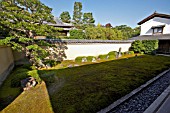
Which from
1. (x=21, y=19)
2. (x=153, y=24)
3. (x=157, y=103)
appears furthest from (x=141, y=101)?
(x=153, y=24)

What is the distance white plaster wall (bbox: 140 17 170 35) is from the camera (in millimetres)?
17906

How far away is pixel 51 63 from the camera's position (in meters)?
10.1

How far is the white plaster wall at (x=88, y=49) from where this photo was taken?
13055mm

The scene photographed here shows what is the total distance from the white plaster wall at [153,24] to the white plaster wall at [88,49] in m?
7.47

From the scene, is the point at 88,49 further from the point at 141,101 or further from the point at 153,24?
the point at 153,24

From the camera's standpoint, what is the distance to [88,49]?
1416cm

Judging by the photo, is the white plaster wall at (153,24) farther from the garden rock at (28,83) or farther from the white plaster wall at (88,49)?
the garden rock at (28,83)

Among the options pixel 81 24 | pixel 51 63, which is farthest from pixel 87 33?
pixel 81 24

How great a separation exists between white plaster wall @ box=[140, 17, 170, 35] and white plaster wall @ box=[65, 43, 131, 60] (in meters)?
7.47

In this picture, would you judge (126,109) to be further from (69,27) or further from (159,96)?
(69,27)

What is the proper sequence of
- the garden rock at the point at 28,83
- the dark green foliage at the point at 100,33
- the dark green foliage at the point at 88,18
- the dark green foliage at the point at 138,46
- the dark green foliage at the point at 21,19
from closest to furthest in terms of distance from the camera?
the garden rock at the point at 28,83
the dark green foliage at the point at 21,19
the dark green foliage at the point at 138,46
the dark green foliage at the point at 100,33
the dark green foliage at the point at 88,18

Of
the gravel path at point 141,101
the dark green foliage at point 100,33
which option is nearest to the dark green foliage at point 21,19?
the gravel path at point 141,101

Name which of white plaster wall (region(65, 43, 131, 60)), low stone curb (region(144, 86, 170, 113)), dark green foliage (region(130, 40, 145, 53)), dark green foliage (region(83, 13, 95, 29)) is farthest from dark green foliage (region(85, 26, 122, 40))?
dark green foliage (region(83, 13, 95, 29))

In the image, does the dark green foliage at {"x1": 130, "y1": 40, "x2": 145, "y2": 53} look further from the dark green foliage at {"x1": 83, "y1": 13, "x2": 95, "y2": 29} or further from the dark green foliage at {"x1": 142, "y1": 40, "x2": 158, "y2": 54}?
the dark green foliage at {"x1": 83, "y1": 13, "x2": 95, "y2": 29}
